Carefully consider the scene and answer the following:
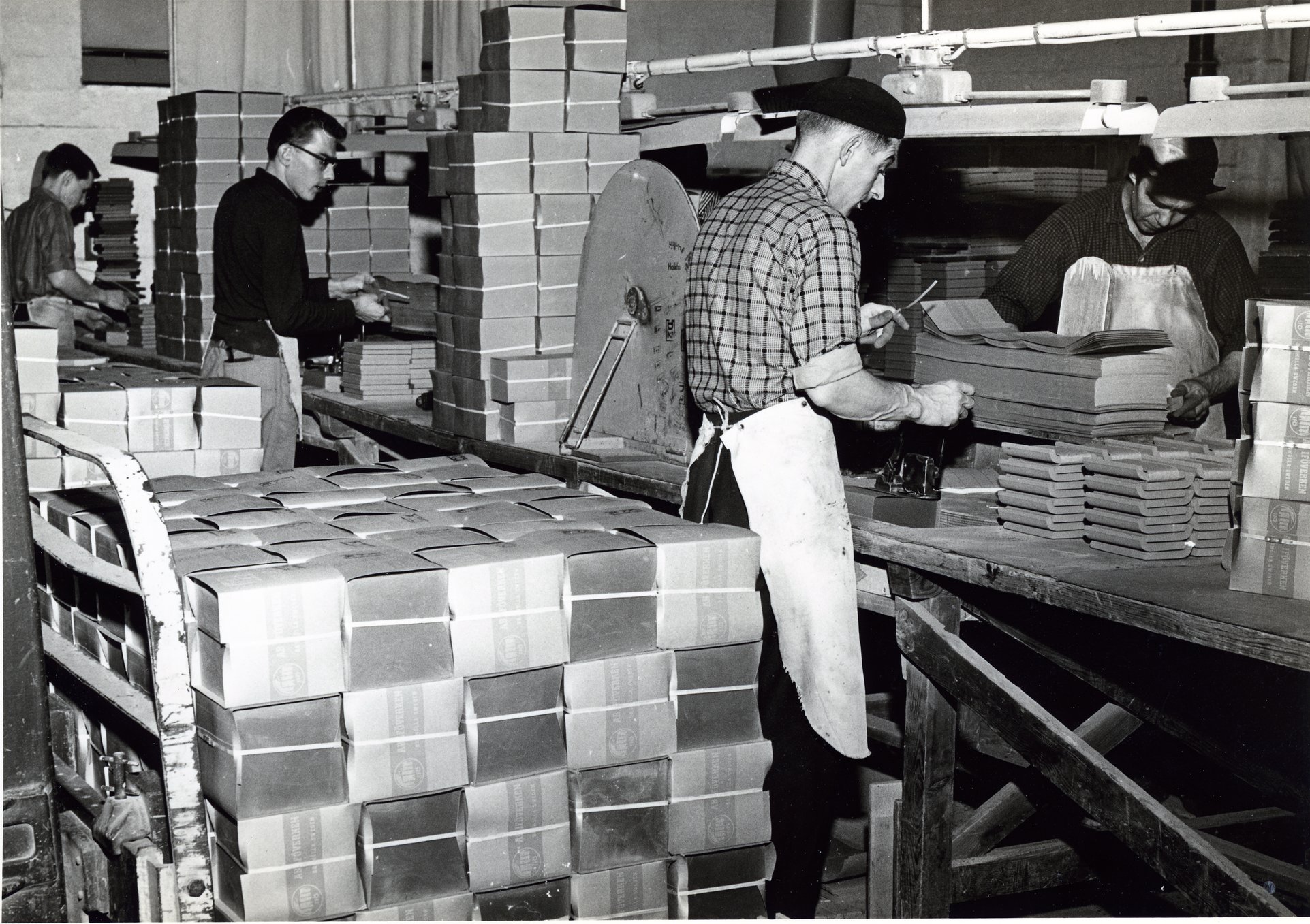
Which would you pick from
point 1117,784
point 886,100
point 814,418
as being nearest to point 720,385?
point 814,418

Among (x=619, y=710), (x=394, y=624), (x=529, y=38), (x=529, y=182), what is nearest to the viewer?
(x=394, y=624)

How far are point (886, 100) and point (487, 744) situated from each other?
186cm

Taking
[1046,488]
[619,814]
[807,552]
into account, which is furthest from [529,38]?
[619,814]

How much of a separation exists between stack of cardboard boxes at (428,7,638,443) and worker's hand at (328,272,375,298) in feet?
5.48

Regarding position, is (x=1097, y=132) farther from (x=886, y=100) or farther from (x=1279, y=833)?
(x=1279, y=833)

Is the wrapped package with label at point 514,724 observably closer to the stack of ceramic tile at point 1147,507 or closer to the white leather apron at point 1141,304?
the stack of ceramic tile at point 1147,507

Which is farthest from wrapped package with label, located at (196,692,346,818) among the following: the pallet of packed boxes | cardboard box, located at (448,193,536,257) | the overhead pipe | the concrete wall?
the concrete wall

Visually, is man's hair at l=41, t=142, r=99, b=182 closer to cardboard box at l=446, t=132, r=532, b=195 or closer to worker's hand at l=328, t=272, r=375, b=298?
worker's hand at l=328, t=272, r=375, b=298

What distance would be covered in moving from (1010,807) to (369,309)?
4.28 metres

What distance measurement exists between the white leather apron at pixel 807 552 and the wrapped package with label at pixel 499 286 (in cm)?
216

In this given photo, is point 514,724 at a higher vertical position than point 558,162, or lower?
lower

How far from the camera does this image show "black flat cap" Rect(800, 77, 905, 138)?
3520 millimetres

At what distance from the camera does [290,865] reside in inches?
110

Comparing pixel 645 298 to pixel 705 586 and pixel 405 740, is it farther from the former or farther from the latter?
pixel 405 740
